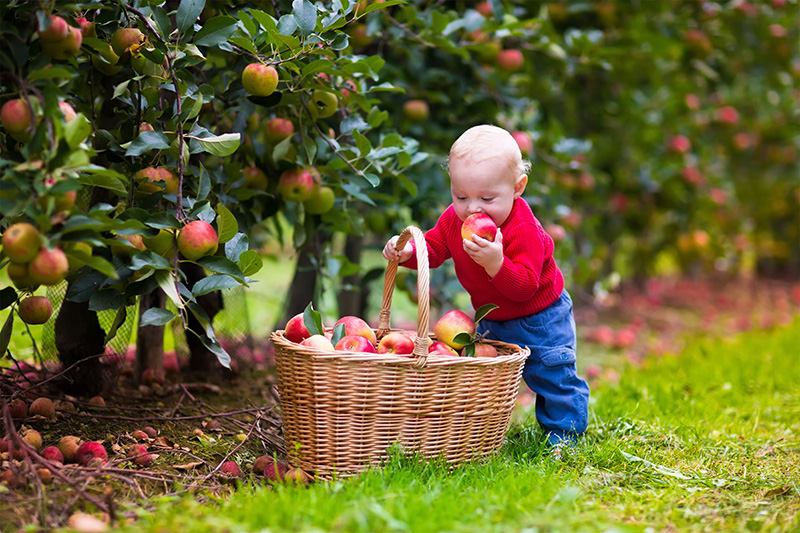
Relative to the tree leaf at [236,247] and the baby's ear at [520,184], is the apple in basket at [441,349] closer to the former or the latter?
the baby's ear at [520,184]

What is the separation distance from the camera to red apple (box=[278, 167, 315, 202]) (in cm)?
242

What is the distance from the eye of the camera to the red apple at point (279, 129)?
2.47m

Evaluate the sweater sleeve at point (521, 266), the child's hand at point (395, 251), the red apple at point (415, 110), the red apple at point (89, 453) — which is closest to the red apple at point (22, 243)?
the red apple at point (89, 453)

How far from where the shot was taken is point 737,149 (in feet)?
20.3

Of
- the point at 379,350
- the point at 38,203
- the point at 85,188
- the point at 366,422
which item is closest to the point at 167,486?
the point at 366,422

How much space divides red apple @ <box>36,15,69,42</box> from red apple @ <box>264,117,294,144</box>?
850 millimetres

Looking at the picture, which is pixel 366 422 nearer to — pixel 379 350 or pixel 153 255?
pixel 379 350

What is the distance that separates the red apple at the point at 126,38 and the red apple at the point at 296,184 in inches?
26.2

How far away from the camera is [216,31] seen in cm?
201

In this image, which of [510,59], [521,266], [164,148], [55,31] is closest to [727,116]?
[510,59]

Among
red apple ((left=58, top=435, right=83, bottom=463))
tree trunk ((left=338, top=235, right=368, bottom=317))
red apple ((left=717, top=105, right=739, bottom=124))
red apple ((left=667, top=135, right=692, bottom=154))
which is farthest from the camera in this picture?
red apple ((left=717, top=105, right=739, bottom=124))

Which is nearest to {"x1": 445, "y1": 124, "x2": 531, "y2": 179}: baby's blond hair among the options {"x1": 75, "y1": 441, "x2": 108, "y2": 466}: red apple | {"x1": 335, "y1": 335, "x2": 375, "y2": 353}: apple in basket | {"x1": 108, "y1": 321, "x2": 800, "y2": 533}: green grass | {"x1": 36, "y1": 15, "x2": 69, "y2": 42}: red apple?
{"x1": 335, "y1": 335, "x2": 375, "y2": 353}: apple in basket

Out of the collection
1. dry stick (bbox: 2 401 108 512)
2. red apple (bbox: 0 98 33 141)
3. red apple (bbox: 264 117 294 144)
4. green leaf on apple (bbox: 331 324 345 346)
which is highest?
red apple (bbox: 0 98 33 141)

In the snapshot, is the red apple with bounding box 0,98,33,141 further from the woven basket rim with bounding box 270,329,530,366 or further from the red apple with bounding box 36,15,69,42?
the woven basket rim with bounding box 270,329,530,366
